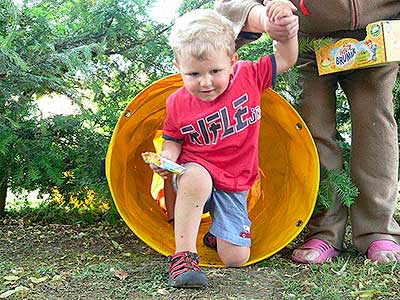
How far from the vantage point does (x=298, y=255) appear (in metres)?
2.56

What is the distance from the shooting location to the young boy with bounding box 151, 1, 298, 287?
2.25 metres

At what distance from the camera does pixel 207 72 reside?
227cm

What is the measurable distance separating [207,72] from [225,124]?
21cm

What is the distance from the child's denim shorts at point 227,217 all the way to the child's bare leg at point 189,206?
0.13 meters

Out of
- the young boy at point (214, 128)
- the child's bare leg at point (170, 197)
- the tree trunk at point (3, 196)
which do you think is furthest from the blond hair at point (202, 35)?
the tree trunk at point (3, 196)

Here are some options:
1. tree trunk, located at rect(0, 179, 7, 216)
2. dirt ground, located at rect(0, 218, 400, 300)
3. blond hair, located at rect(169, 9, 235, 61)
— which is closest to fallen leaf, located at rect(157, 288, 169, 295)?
dirt ground, located at rect(0, 218, 400, 300)

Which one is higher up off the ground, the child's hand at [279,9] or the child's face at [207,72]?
the child's hand at [279,9]

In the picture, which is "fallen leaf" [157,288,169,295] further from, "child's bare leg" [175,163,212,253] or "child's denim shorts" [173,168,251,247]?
"child's denim shorts" [173,168,251,247]

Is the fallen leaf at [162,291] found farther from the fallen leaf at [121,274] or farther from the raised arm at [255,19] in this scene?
the raised arm at [255,19]

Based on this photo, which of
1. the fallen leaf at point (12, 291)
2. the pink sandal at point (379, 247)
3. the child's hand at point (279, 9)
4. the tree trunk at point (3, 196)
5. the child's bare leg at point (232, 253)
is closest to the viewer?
the fallen leaf at point (12, 291)

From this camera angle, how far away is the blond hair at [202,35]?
223 cm

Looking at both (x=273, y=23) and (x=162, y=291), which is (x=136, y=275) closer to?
(x=162, y=291)

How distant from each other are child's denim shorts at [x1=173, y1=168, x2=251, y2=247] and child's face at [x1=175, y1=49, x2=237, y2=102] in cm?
36

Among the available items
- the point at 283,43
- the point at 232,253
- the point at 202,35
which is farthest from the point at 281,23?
the point at 232,253
